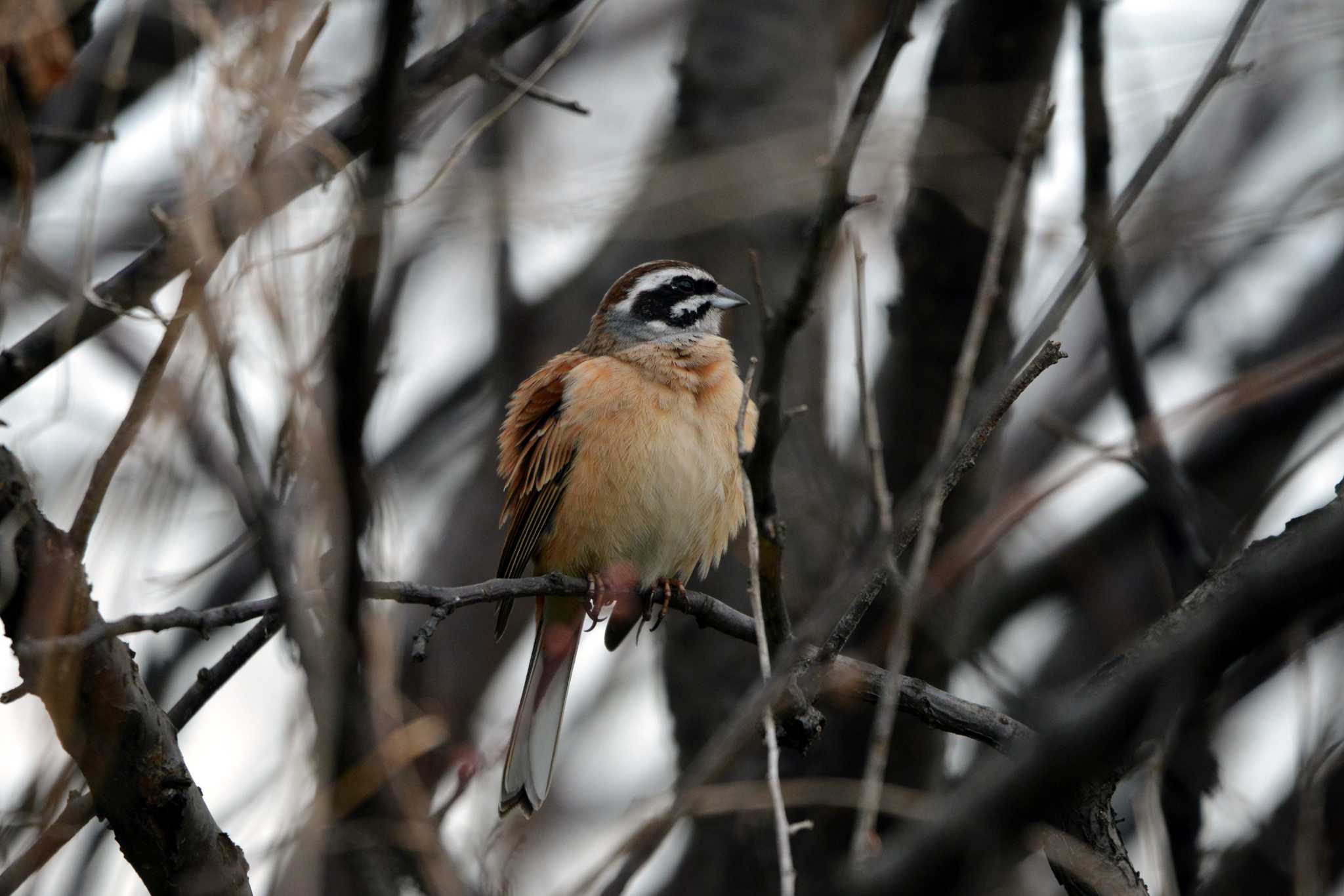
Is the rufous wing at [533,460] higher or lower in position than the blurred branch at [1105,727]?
higher

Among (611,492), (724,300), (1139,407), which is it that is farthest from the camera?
(724,300)

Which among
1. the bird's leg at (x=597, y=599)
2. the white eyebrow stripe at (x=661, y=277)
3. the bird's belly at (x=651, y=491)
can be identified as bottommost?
the bird's leg at (x=597, y=599)

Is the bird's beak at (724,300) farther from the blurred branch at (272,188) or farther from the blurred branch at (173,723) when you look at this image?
the blurred branch at (173,723)

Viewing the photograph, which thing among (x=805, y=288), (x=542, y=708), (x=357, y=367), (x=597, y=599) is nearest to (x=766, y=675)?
(x=805, y=288)

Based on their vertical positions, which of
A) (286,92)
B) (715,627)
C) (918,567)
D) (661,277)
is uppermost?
(661,277)

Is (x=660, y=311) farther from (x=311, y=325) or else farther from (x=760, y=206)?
(x=311, y=325)

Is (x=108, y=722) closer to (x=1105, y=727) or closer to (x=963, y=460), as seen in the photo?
(x=963, y=460)

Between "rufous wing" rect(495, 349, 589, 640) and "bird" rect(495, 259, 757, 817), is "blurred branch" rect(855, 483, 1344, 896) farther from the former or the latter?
"rufous wing" rect(495, 349, 589, 640)

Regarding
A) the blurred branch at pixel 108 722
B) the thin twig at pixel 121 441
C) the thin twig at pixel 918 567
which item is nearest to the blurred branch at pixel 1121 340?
the thin twig at pixel 918 567
